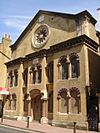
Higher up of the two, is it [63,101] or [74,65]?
[74,65]

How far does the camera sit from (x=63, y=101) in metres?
22.2

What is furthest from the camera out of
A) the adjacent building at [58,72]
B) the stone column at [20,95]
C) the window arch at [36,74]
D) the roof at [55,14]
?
the stone column at [20,95]

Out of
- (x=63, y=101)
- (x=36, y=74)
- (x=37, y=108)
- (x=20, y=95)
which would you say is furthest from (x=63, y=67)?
(x=20, y=95)

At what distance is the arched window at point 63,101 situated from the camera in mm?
21877

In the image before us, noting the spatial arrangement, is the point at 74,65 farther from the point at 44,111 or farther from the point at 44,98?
the point at 44,111

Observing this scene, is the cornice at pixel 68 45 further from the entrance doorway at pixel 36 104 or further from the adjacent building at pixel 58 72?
the entrance doorway at pixel 36 104

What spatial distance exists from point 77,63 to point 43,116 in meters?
6.99

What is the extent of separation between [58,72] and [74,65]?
7.23ft

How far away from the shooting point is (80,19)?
896 inches

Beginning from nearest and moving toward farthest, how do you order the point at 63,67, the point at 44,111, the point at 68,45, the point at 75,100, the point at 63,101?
the point at 75,100, the point at 63,101, the point at 68,45, the point at 63,67, the point at 44,111

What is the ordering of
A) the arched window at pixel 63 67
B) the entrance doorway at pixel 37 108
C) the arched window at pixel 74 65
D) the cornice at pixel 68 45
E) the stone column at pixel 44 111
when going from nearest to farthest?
the cornice at pixel 68 45 → the arched window at pixel 74 65 → the arched window at pixel 63 67 → the stone column at pixel 44 111 → the entrance doorway at pixel 37 108

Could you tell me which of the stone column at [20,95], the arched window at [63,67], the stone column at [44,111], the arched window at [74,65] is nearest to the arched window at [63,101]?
the arched window at [63,67]

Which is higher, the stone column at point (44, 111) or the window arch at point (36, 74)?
the window arch at point (36, 74)

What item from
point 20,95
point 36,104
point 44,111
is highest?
point 20,95
